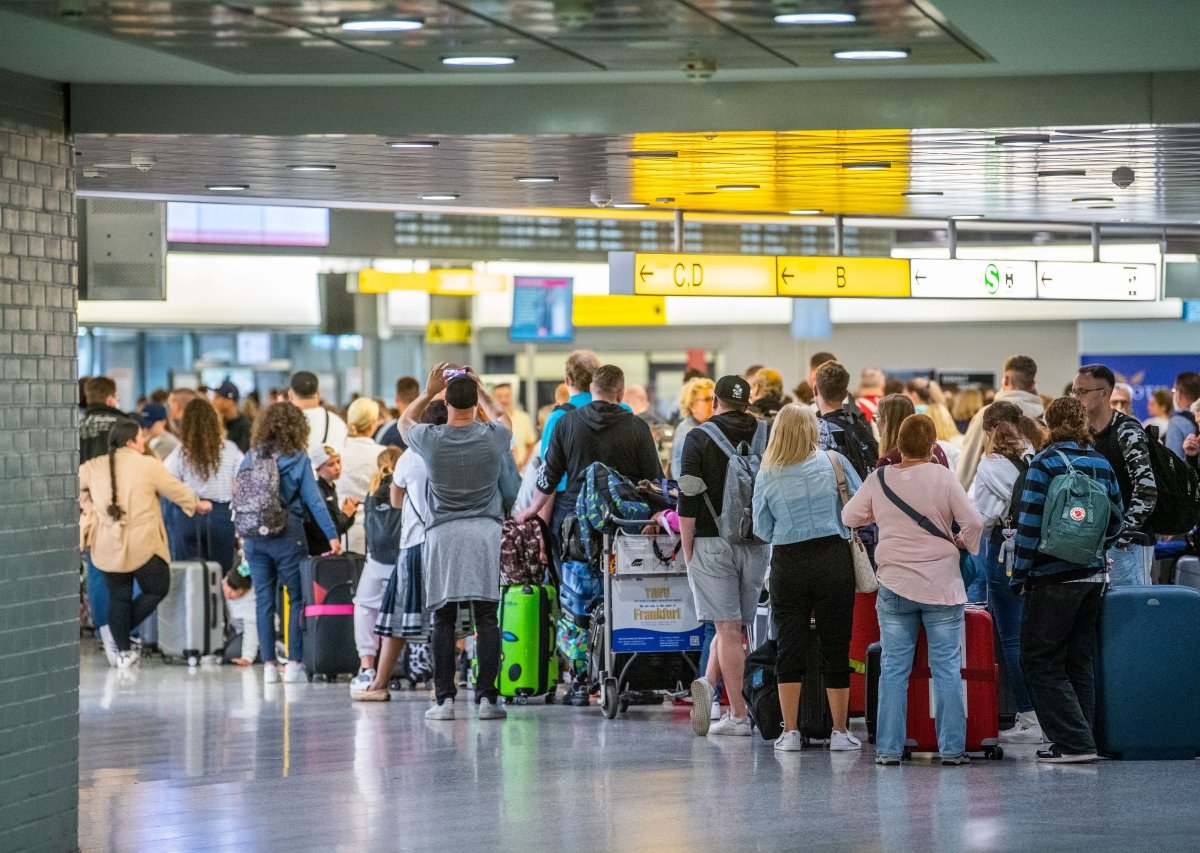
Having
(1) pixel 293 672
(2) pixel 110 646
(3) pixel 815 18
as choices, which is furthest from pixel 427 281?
(3) pixel 815 18

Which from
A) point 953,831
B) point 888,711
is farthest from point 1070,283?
point 953,831

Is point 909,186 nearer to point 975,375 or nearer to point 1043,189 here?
point 1043,189

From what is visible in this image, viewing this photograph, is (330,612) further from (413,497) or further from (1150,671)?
(1150,671)

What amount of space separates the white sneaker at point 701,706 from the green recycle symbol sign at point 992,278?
5.31 m

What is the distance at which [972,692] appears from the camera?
8227 mm

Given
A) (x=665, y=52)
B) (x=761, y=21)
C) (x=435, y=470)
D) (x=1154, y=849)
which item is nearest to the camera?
(x=761, y=21)

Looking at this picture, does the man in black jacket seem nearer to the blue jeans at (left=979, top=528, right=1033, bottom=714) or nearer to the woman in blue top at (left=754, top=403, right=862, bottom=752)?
the woman in blue top at (left=754, top=403, right=862, bottom=752)

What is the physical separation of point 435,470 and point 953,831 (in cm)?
367

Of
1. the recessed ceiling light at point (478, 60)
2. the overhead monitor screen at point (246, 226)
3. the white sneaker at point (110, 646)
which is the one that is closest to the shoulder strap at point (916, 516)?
the recessed ceiling light at point (478, 60)

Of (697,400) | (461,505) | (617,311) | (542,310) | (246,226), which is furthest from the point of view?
(617,311)

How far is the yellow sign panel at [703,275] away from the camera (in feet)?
39.9

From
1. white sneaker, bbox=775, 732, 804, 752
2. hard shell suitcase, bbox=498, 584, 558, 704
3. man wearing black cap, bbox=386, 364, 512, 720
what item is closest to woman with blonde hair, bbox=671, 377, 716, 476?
hard shell suitcase, bbox=498, 584, 558, 704

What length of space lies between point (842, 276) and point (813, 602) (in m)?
4.88

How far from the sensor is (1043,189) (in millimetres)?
10547
